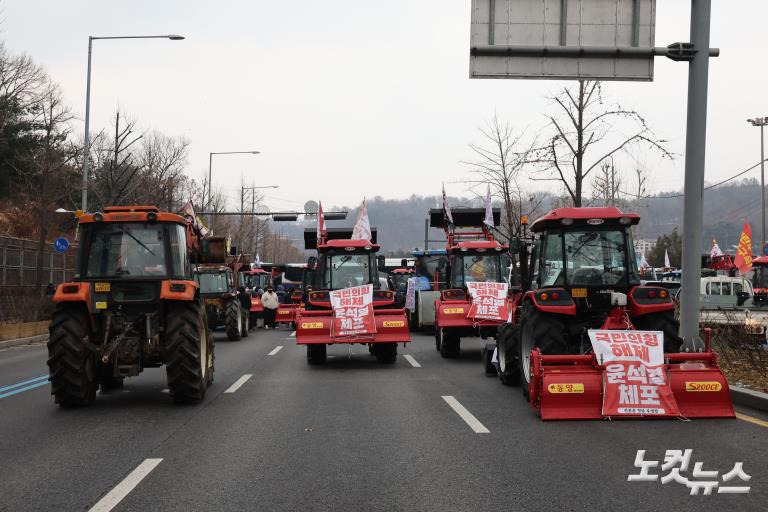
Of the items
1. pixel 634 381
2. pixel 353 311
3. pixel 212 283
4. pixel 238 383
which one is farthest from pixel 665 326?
pixel 212 283

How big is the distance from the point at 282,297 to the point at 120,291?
27.9m

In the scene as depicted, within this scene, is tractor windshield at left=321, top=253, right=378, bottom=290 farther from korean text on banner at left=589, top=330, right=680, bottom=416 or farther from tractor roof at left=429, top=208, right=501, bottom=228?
korean text on banner at left=589, top=330, right=680, bottom=416

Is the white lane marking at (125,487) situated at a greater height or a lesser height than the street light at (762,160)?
lesser

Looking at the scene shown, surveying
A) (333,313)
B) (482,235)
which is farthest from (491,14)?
(482,235)

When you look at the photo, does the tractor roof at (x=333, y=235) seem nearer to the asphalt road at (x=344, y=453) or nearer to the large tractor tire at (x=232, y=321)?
the large tractor tire at (x=232, y=321)

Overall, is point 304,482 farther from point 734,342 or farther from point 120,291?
point 734,342

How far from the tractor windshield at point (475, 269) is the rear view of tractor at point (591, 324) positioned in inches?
337

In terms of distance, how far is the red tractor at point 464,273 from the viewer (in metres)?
17.7

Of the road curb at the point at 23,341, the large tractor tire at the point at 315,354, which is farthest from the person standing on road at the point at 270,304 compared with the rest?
the large tractor tire at the point at 315,354

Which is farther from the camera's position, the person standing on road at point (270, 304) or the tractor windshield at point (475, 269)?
the person standing on road at point (270, 304)

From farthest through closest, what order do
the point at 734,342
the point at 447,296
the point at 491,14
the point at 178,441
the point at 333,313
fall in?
the point at 447,296 < the point at 333,313 < the point at 734,342 < the point at 491,14 < the point at 178,441

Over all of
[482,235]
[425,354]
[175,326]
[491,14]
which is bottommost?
[425,354]

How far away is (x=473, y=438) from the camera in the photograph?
8398 millimetres

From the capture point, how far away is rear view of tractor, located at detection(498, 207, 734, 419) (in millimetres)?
9375
